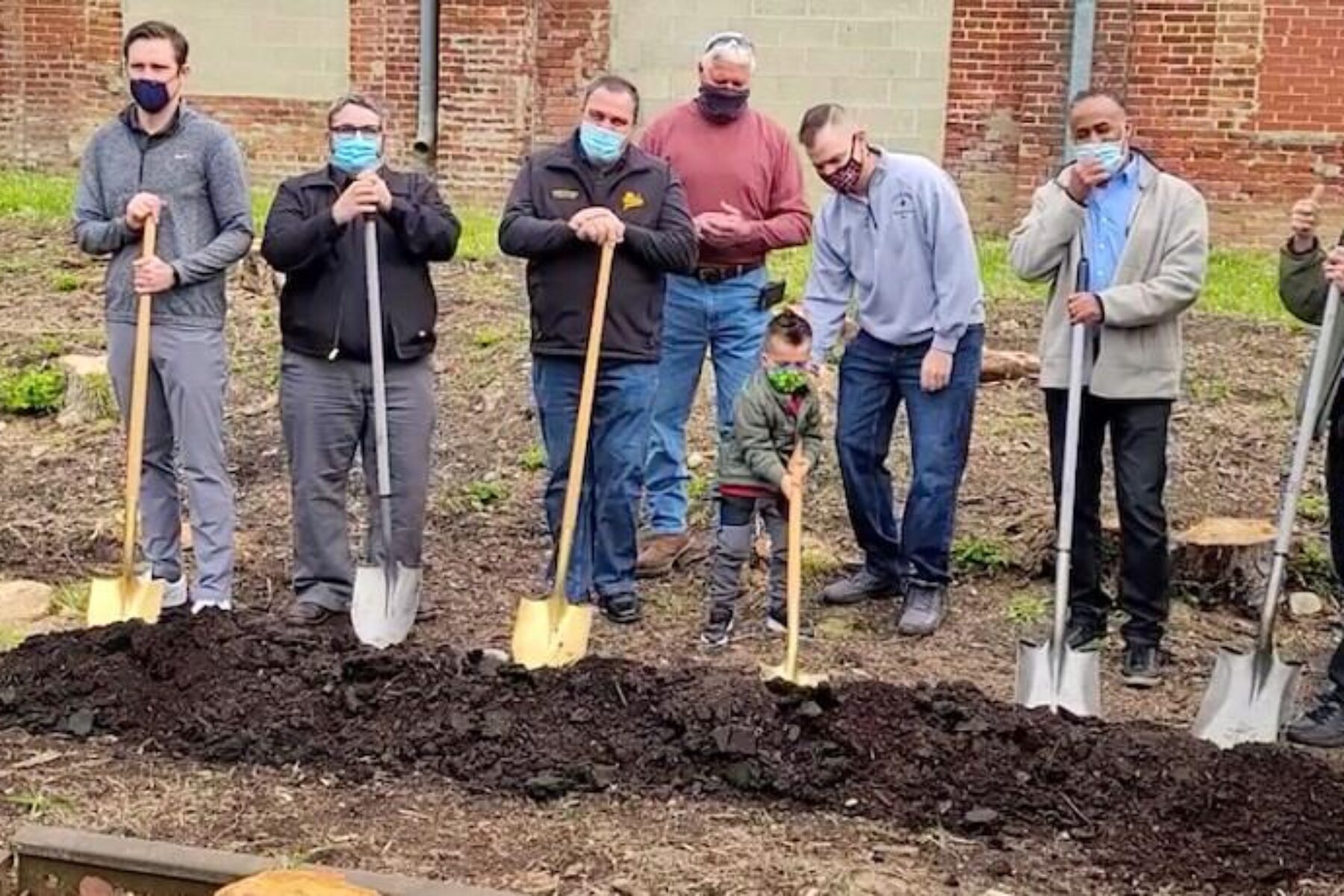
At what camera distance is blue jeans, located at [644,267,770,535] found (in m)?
7.06

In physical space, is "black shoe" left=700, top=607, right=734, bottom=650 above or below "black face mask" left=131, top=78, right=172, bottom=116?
below

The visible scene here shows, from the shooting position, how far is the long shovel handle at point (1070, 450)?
585 cm

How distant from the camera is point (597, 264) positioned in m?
6.34

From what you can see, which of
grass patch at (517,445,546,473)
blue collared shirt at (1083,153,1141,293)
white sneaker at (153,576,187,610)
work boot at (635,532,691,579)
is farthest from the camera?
grass patch at (517,445,546,473)

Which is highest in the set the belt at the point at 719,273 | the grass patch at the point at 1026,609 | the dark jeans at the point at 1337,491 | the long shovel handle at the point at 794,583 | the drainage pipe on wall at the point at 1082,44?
the drainage pipe on wall at the point at 1082,44

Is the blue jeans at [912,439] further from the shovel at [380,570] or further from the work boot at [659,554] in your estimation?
the shovel at [380,570]

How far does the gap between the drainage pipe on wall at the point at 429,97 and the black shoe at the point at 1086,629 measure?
10162 millimetres

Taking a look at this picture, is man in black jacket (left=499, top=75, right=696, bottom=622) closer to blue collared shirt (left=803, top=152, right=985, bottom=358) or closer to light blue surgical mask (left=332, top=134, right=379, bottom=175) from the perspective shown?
light blue surgical mask (left=332, top=134, right=379, bottom=175)

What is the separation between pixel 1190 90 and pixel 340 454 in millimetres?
9635

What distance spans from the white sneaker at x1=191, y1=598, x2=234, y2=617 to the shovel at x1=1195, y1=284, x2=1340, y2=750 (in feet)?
10.2

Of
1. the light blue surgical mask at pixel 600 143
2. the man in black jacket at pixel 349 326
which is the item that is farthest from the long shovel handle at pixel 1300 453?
the man in black jacket at pixel 349 326

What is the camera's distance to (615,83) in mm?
6289

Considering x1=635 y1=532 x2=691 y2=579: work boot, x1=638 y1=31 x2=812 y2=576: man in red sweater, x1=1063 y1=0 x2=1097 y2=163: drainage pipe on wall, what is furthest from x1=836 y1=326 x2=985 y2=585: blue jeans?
x1=1063 y1=0 x2=1097 y2=163: drainage pipe on wall

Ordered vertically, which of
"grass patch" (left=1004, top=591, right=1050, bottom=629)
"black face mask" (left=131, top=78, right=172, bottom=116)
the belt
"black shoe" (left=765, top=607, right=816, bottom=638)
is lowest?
"grass patch" (left=1004, top=591, right=1050, bottom=629)
